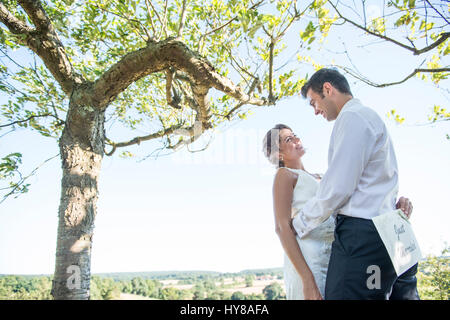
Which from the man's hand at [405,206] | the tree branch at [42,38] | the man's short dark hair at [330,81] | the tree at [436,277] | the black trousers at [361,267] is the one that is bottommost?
the tree at [436,277]

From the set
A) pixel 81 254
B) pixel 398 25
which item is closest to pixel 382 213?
pixel 398 25

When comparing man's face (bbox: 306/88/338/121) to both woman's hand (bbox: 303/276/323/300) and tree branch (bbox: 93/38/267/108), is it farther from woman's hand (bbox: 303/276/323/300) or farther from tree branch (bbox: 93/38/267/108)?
tree branch (bbox: 93/38/267/108)

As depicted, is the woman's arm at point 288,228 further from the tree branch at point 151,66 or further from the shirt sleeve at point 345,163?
the tree branch at point 151,66

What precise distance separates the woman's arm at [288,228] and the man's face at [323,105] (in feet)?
1.38

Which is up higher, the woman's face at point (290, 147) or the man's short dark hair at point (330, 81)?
the man's short dark hair at point (330, 81)

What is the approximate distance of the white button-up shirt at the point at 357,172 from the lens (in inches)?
53.6

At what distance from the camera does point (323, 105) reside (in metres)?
1.76

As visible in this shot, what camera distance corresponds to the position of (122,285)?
21.5 m

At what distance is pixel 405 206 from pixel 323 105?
72 centimetres

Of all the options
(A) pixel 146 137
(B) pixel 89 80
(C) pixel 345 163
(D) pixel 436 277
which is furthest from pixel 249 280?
(C) pixel 345 163

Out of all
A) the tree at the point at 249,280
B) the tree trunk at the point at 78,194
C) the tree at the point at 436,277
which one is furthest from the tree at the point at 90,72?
the tree at the point at 249,280

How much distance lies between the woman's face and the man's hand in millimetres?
760

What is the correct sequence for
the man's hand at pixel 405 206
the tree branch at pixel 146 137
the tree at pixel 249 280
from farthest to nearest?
1. the tree at pixel 249 280
2. the tree branch at pixel 146 137
3. the man's hand at pixel 405 206

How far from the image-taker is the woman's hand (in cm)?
149
